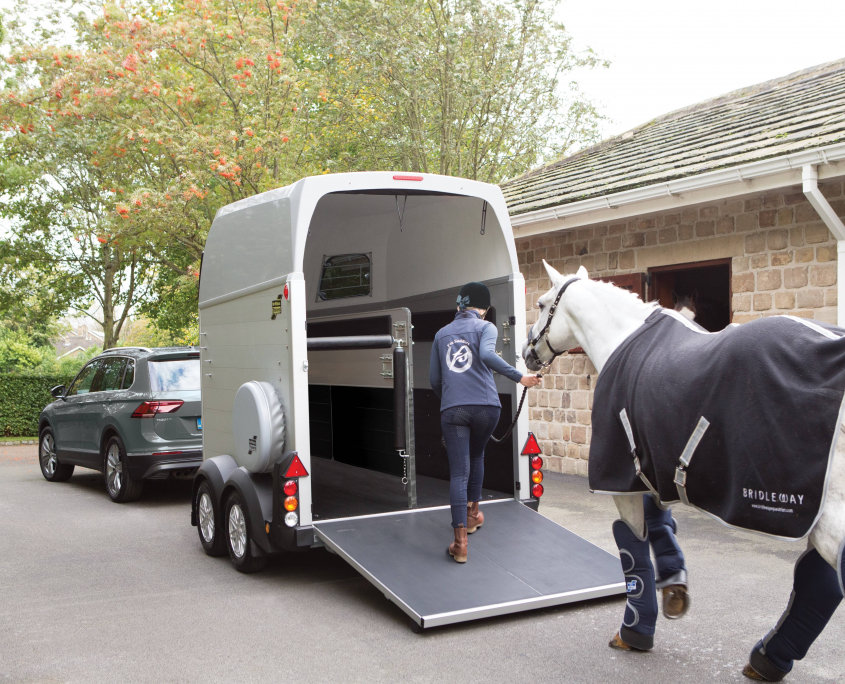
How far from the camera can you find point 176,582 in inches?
247

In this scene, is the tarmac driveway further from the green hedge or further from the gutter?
the green hedge

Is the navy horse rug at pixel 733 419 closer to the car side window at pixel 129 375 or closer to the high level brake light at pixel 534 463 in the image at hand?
the high level brake light at pixel 534 463

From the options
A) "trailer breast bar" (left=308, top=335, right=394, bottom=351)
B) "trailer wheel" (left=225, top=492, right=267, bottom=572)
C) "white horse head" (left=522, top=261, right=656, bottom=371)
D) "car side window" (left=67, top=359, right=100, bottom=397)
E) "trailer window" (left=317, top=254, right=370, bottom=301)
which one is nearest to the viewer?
"white horse head" (left=522, top=261, right=656, bottom=371)

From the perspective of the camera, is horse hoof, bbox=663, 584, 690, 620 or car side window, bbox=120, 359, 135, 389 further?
car side window, bbox=120, 359, 135, 389

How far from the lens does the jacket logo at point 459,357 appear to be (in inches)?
230

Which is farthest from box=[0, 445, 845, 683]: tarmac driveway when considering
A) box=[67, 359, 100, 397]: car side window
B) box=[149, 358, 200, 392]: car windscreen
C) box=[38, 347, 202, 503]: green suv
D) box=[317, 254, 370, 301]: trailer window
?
box=[67, 359, 100, 397]: car side window

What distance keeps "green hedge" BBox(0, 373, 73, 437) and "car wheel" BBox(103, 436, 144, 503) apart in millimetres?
10686

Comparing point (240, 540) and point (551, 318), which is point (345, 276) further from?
point (551, 318)

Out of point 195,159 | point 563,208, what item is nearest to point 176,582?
point 563,208

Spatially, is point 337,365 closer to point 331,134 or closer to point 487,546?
point 487,546

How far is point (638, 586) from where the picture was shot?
14.5 ft

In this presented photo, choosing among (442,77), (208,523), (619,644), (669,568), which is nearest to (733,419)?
(669,568)

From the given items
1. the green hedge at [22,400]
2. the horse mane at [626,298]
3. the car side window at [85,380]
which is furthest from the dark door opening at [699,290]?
the green hedge at [22,400]

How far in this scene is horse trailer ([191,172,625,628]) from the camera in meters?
5.46
